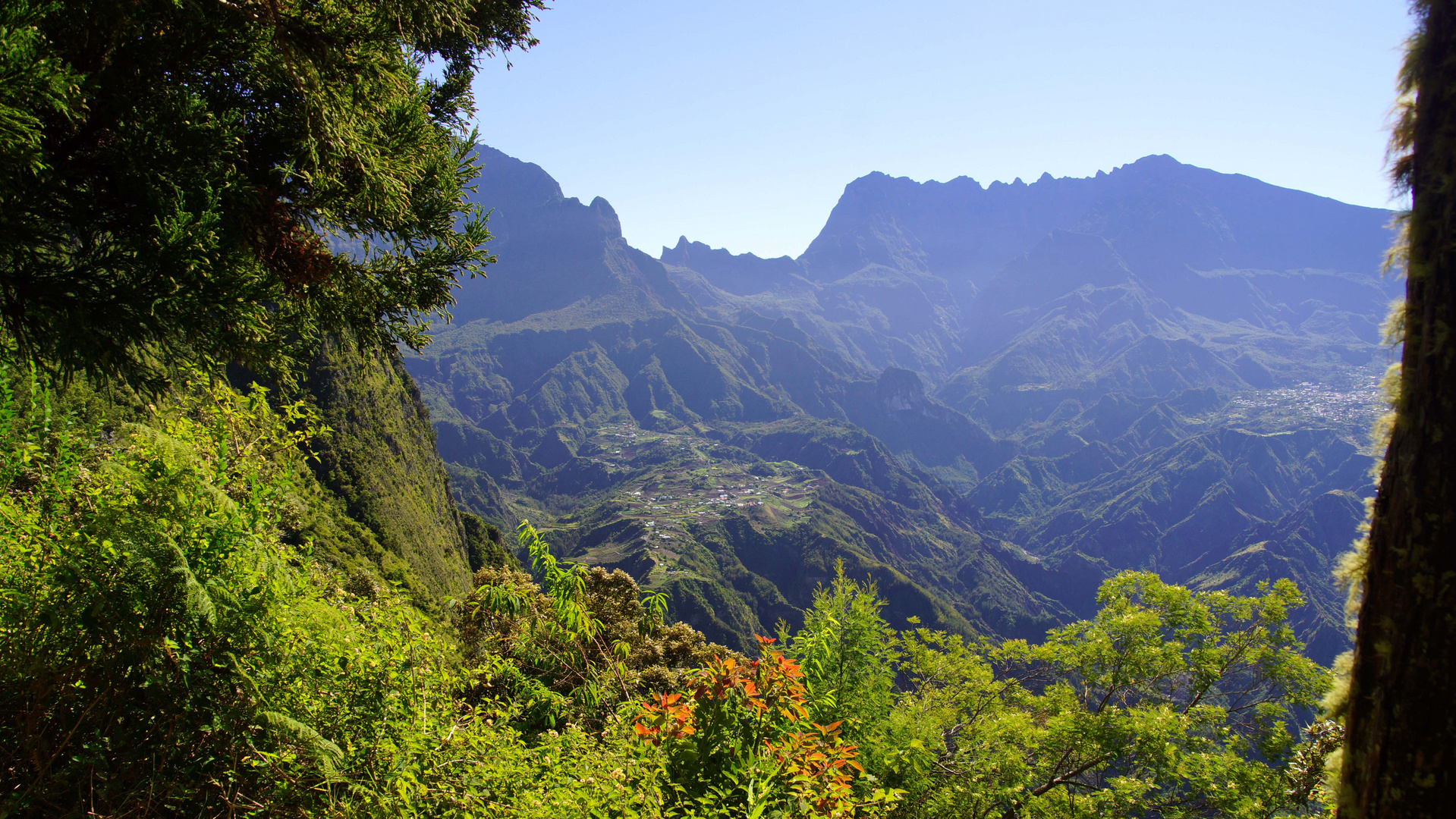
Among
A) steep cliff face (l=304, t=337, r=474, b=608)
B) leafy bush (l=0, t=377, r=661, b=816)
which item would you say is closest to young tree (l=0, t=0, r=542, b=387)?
leafy bush (l=0, t=377, r=661, b=816)

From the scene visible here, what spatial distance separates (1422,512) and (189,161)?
21.7 ft

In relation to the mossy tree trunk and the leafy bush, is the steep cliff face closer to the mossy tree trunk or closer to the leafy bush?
the leafy bush

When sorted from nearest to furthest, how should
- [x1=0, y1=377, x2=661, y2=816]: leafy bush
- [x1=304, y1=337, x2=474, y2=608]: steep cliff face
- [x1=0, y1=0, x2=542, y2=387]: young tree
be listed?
[x1=0, y1=377, x2=661, y2=816]: leafy bush
[x1=0, y1=0, x2=542, y2=387]: young tree
[x1=304, y1=337, x2=474, y2=608]: steep cliff face

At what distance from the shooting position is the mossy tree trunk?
2.26 metres

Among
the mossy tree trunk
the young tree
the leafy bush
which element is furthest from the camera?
the young tree

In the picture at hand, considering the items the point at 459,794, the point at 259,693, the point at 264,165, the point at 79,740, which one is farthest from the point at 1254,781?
the point at 264,165

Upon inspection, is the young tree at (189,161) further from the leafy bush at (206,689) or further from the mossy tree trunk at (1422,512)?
the mossy tree trunk at (1422,512)

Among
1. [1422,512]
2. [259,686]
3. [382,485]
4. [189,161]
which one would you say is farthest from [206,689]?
[382,485]

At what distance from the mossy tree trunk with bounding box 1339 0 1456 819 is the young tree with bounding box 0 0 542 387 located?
5760 millimetres

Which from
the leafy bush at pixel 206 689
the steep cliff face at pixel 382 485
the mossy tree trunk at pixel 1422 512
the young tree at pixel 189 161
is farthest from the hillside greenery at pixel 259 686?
the steep cliff face at pixel 382 485

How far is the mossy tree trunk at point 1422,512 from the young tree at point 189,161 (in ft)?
18.9

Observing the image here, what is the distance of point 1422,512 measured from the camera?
2301mm

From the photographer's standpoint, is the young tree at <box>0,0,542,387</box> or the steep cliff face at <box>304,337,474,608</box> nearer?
the young tree at <box>0,0,542,387</box>

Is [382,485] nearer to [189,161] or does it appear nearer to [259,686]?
[189,161]
